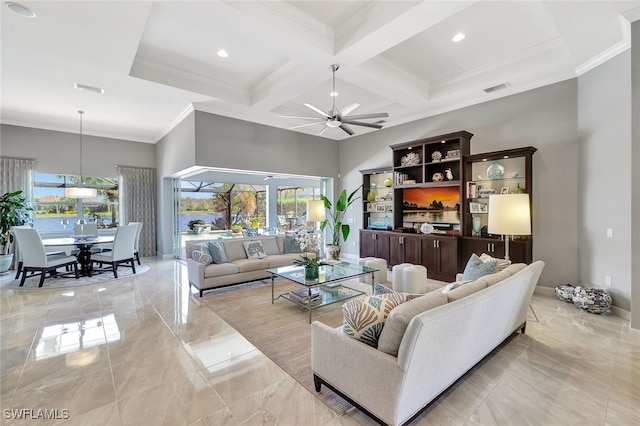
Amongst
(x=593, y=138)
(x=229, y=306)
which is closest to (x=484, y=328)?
(x=229, y=306)

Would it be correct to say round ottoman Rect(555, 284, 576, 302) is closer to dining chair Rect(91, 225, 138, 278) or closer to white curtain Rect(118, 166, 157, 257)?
dining chair Rect(91, 225, 138, 278)

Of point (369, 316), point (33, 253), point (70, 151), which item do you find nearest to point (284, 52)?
point (369, 316)

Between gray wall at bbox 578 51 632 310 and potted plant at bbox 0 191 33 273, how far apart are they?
34.3ft

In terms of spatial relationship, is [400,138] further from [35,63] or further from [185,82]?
[35,63]

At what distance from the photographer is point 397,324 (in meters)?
1.76

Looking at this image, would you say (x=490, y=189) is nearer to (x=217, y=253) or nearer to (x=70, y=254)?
(x=217, y=253)

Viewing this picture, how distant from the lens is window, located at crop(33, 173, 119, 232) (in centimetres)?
720

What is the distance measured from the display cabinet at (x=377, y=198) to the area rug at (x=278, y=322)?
246 cm

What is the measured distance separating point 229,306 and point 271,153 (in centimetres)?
403

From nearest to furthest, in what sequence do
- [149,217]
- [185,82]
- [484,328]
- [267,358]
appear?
[484,328] → [267,358] → [185,82] → [149,217]

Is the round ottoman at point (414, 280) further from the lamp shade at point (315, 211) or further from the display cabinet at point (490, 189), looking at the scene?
the lamp shade at point (315, 211)

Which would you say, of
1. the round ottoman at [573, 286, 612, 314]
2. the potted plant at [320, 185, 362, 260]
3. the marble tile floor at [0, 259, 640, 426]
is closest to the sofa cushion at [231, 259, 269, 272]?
the marble tile floor at [0, 259, 640, 426]

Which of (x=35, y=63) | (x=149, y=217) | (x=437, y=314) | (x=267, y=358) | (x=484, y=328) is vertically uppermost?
(x=35, y=63)

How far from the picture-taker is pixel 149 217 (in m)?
8.40
